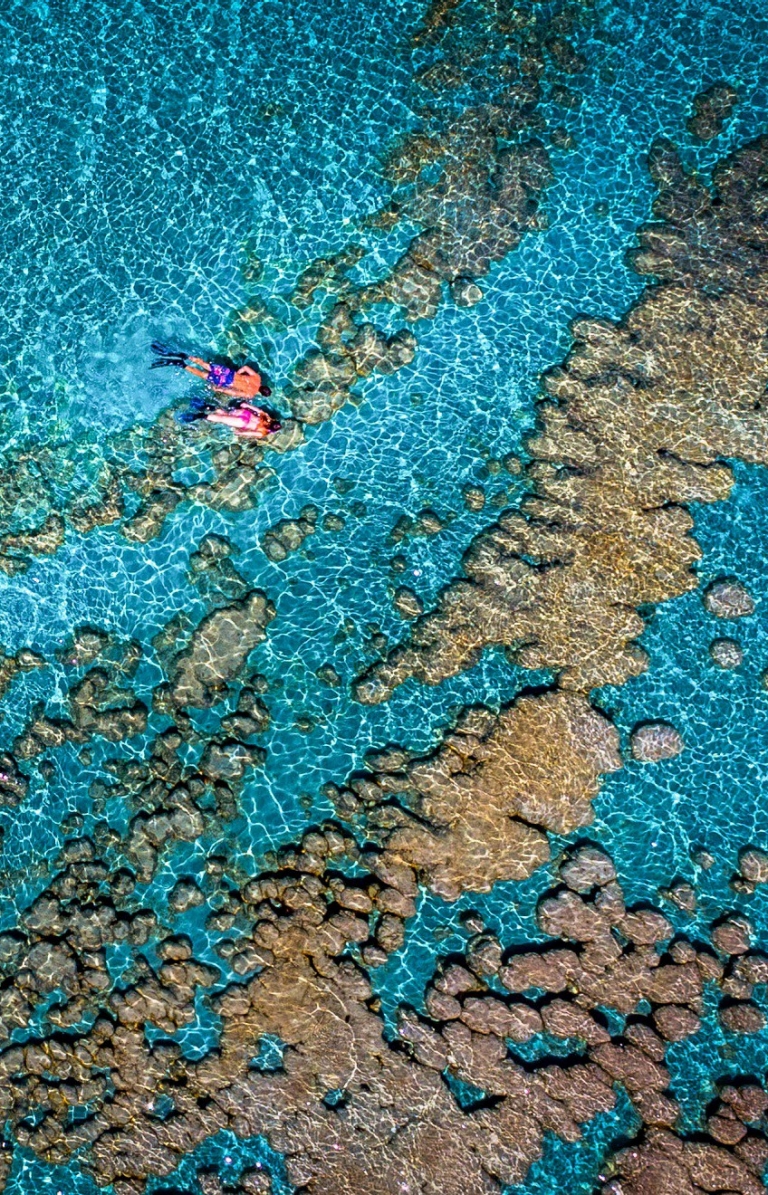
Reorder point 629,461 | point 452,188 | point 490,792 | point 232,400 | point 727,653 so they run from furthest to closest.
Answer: point 452,188 < point 232,400 < point 629,461 < point 727,653 < point 490,792

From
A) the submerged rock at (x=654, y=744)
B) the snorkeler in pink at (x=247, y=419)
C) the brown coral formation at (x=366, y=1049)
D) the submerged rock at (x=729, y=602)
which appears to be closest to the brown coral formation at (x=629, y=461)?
the submerged rock at (x=729, y=602)

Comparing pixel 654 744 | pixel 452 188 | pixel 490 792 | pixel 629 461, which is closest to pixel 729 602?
pixel 654 744

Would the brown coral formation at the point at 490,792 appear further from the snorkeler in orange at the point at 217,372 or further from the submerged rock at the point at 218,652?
the snorkeler in orange at the point at 217,372

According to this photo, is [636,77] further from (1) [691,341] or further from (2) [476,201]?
(1) [691,341]

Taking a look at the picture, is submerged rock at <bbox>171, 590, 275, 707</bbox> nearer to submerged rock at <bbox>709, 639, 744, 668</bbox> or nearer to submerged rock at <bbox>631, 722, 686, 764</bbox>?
submerged rock at <bbox>631, 722, 686, 764</bbox>

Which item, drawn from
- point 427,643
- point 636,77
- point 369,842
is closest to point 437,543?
point 427,643

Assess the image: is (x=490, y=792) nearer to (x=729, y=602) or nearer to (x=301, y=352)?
(x=729, y=602)

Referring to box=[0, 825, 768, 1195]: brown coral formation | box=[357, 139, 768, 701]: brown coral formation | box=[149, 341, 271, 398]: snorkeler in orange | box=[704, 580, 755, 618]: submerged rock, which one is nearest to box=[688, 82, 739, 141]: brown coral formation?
box=[357, 139, 768, 701]: brown coral formation

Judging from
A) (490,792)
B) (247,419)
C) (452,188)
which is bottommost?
(490,792)
